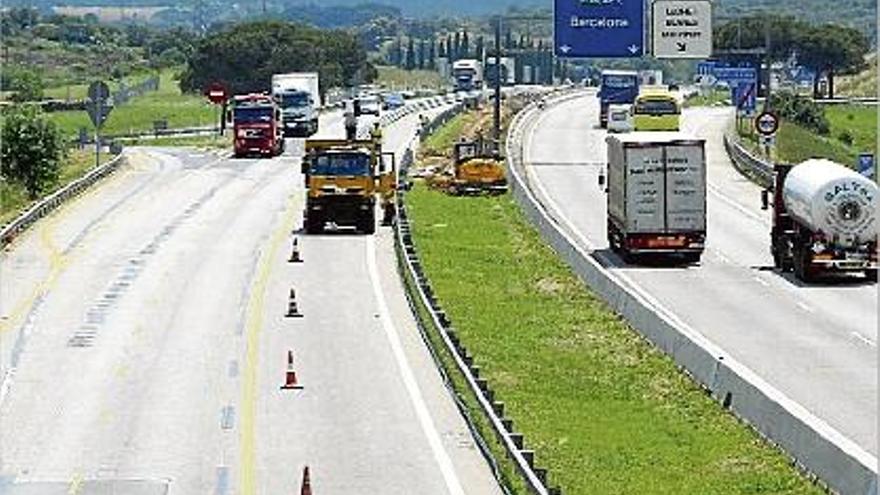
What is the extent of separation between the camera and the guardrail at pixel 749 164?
252 feet

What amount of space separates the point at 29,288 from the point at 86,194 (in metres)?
26.8

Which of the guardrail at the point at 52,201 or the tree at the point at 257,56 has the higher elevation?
the tree at the point at 257,56

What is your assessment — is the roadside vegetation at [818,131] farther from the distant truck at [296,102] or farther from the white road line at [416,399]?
the white road line at [416,399]

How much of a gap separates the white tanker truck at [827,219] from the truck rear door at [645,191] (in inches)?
120

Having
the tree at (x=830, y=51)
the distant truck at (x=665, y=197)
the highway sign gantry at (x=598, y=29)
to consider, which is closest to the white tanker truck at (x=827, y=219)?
the distant truck at (x=665, y=197)

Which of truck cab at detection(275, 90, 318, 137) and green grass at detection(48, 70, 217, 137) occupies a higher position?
truck cab at detection(275, 90, 318, 137)

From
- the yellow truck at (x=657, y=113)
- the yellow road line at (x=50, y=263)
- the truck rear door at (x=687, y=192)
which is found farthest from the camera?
the yellow truck at (x=657, y=113)

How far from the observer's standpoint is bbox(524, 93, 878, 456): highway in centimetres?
3156

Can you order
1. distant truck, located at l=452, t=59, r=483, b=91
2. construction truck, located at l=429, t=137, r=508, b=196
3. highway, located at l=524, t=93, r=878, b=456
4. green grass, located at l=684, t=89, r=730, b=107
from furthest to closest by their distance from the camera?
distant truck, located at l=452, t=59, r=483, b=91, green grass, located at l=684, t=89, r=730, b=107, construction truck, located at l=429, t=137, r=508, b=196, highway, located at l=524, t=93, r=878, b=456

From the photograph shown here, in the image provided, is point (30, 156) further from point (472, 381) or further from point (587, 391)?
point (472, 381)

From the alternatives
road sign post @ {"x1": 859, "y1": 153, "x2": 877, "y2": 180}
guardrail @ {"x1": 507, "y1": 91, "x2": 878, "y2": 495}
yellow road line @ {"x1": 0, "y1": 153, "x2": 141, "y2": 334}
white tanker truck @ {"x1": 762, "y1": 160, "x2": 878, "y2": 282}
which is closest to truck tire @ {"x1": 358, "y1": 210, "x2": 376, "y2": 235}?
yellow road line @ {"x1": 0, "y1": 153, "x2": 141, "y2": 334}

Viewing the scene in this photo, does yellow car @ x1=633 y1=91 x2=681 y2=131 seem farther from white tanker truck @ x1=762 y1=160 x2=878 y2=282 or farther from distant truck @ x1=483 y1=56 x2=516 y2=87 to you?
distant truck @ x1=483 y1=56 x2=516 y2=87

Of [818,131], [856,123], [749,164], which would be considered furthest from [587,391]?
[856,123]

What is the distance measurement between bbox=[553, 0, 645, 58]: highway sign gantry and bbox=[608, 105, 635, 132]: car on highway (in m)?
45.1
